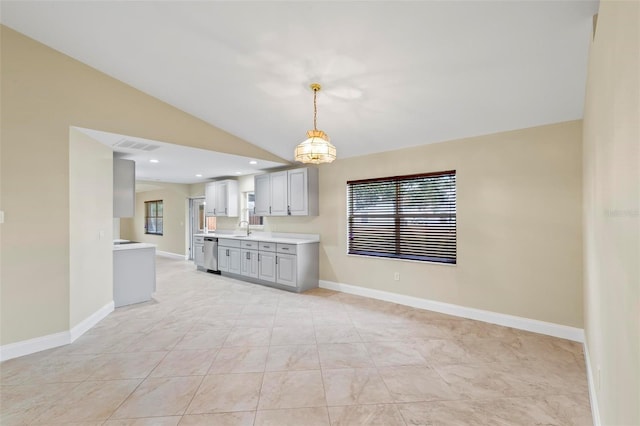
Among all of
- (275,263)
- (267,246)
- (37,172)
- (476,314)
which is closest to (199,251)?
(267,246)

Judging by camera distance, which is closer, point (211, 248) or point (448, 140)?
point (448, 140)

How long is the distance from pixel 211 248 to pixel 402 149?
15.4 ft

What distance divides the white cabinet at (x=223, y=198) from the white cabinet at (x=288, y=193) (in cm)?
124

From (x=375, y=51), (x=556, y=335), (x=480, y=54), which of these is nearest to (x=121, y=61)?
(x=375, y=51)

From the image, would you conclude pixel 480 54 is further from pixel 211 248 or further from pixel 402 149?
pixel 211 248

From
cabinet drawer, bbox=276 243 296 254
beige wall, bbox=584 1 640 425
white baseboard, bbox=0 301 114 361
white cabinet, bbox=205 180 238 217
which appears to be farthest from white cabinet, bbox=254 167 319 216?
beige wall, bbox=584 1 640 425

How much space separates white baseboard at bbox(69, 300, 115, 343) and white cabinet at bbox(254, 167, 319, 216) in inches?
116

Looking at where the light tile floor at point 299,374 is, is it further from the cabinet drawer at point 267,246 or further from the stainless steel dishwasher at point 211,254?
the stainless steel dishwasher at point 211,254

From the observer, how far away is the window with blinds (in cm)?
405

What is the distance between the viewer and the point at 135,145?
400 cm

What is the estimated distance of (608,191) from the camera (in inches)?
54.7

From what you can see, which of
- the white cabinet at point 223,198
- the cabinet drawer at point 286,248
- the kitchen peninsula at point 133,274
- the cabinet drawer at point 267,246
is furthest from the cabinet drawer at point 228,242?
the kitchen peninsula at point 133,274

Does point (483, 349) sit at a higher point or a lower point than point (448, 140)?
lower

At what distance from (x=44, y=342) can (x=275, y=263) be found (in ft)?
10.2
